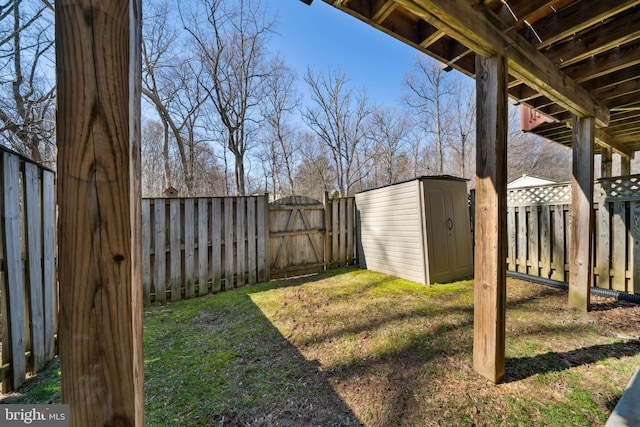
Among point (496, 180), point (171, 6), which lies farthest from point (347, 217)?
Result: point (171, 6)

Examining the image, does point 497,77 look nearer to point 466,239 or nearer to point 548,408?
point 548,408

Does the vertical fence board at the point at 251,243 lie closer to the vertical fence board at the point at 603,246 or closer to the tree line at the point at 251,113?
the tree line at the point at 251,113

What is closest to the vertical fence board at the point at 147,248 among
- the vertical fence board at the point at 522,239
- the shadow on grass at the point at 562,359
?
the shadow on grass at the point at 562,359

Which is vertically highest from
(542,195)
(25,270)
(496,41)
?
(496,41)

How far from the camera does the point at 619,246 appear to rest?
12.4 ft

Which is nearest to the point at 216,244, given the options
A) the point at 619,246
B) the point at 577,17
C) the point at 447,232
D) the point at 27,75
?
the point at 447,232

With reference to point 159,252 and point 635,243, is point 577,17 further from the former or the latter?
point 159,252

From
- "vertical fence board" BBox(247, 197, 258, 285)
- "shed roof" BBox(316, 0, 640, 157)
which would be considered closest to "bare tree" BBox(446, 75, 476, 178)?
"shed roof" BBox(316, 0, 640, 157)

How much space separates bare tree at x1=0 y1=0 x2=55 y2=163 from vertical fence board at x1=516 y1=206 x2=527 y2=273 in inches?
380

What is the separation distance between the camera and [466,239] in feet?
16.6

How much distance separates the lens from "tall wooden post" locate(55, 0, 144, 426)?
633 mm

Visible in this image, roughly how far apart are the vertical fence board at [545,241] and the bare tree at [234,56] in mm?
9439

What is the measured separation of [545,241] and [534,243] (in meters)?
0.18

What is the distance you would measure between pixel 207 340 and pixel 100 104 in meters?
2.81
